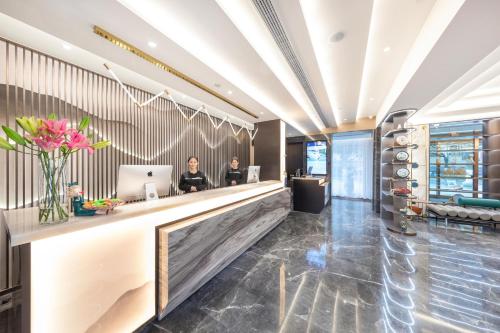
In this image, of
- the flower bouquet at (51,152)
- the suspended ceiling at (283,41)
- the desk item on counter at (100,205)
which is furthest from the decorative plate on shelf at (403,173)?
the flower bouquet at (51,152)

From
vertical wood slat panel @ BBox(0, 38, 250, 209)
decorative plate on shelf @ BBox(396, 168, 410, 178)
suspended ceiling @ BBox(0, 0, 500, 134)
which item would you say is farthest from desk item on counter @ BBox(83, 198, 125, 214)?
decorative plate on shelf @ BBox(396, 168, 410, 178)

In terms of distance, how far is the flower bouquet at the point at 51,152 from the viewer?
117 cm

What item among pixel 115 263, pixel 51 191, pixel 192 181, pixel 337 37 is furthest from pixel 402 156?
pixel 51 191

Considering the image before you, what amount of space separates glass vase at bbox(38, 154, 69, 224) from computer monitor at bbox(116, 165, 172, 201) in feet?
1.79

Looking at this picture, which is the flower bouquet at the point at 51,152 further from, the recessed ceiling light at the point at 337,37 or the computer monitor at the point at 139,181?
the recessed ceiling light at the point at 337,37

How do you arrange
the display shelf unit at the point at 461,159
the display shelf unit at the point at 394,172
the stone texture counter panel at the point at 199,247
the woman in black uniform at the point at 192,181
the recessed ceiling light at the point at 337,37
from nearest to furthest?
the stone texture counter panel at the point at 199,247, the recessed ceiling light at the point at 337,37, the woman in black uniform at the point at 192,181, the display shelf unit at the point at 394,172, the display shelf unit at the point at 461,159

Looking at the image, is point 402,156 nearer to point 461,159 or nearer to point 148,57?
point 461,159

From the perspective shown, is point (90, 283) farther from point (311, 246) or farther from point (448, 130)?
point (448, 130)

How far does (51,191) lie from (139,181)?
2.59 feet

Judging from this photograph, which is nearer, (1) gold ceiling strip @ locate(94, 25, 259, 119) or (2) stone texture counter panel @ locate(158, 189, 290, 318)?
(2) stone texture counter panel @ locate(158, 189, 290, 318)

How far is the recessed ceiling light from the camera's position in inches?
94.8

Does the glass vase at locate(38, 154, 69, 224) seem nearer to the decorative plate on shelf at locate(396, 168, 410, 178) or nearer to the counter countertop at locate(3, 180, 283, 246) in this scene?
the counter countertop at locate(3, 180, 283, 246)

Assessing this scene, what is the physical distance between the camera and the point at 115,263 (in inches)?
56.2

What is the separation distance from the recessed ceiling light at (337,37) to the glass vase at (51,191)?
3246 millimetres
